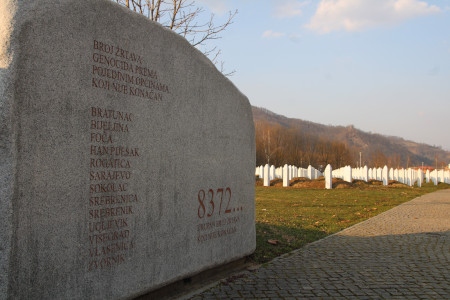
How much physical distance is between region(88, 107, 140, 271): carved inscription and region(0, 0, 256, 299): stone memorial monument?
0.03ft

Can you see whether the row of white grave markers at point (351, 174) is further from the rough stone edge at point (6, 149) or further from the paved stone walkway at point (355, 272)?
the rough stone edge at point (6, 149)

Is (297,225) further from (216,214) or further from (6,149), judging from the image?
(6,149)

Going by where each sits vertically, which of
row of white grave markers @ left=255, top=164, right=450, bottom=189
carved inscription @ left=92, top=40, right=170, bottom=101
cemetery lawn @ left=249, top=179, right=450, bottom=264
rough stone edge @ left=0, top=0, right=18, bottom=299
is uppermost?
carved inscription @ left=92, top=40, right=170, bottom=101

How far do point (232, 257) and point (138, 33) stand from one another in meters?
3.20

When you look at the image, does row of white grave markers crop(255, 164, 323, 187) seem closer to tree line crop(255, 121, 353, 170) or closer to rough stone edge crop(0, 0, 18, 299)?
tree line crop(255, 121, 353, 170)

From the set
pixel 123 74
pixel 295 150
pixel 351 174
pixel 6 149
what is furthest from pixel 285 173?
pixel 295 150

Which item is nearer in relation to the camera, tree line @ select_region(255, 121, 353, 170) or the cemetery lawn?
the cemetery lawn

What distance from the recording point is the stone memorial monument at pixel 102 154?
3.09 meters

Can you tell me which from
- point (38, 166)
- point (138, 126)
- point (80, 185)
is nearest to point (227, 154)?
point (138, 126)

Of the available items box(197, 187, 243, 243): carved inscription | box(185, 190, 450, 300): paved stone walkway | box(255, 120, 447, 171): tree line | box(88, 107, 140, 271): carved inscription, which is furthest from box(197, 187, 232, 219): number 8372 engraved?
box(255, 120, 447, 171): tree line

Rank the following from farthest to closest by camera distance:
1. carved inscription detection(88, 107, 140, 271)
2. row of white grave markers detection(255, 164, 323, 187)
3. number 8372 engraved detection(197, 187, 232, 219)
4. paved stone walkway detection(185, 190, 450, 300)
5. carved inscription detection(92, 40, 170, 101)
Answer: row of white grave markers detection(255, 164, 323, 187), number 8372 engraved detection(197, 187, 232, 219), paved stone walkway detection(185, 190, 450, 300), carved inscription detection(92, 40, 170, 101), carved inscription detection(88, 107, 140, 271)

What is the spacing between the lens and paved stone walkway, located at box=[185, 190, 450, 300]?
4832mm

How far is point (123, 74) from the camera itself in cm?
405

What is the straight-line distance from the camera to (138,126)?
4.17 meters
